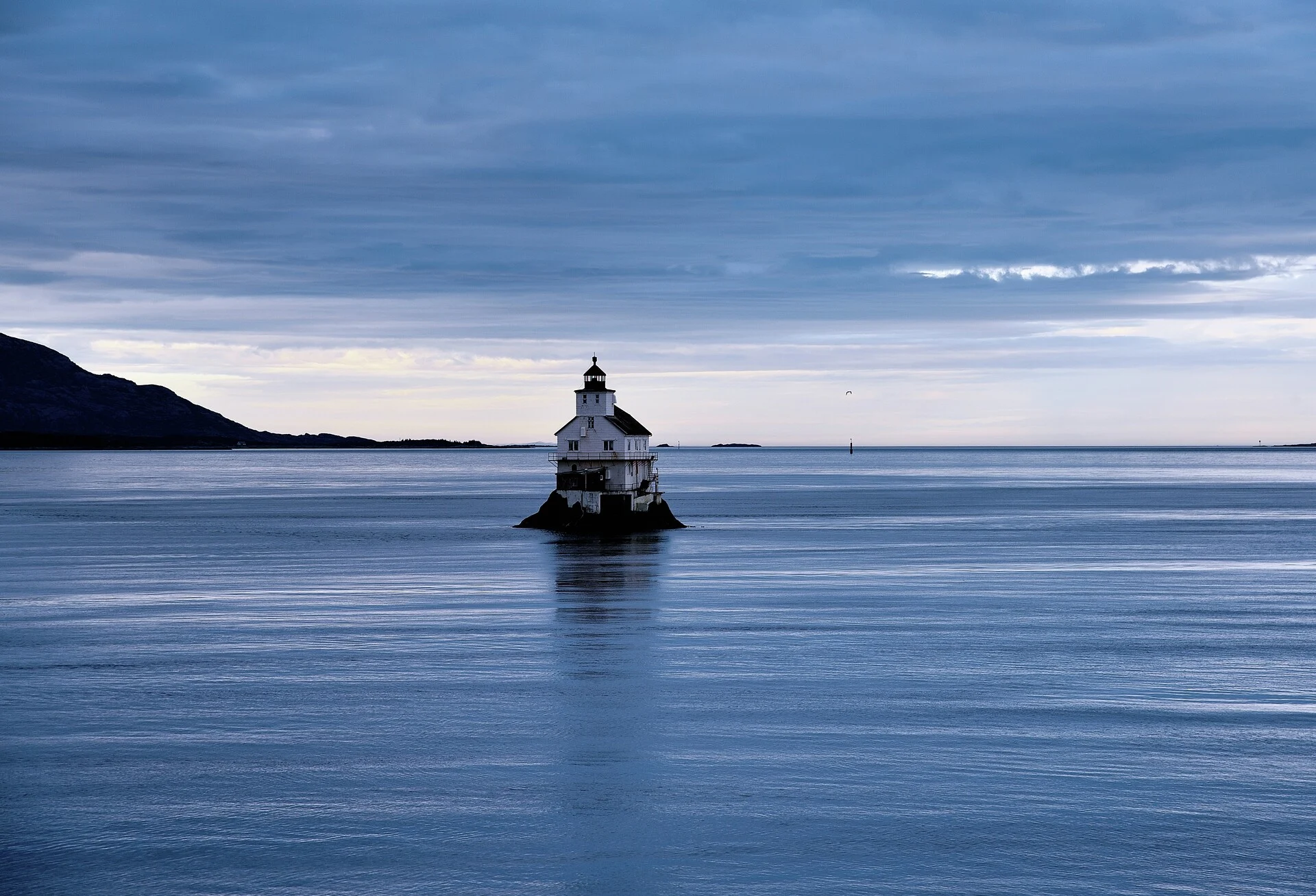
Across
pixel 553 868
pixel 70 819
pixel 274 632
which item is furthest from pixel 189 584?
pixel 553 868

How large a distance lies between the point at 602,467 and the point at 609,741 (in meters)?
57.6

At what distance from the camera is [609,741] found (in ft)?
77.3

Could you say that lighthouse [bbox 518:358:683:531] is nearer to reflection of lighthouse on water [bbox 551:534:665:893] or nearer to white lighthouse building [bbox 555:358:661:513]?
white lighthouse building [bbox 555:358:661:513]

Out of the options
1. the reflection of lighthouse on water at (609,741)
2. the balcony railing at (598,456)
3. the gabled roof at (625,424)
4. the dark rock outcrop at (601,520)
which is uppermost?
the gabled roof at (625,424)

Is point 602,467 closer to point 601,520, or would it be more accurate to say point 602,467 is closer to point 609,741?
point 601,520

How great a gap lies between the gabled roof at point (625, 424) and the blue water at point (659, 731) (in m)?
22.8

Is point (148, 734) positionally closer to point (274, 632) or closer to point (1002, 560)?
point (274, 632)

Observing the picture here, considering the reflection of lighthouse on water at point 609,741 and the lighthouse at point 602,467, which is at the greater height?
the lighthouse at point 602,467

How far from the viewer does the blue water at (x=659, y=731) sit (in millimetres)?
16906

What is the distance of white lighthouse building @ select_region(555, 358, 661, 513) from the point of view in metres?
79.2

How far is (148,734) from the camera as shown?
23.8m

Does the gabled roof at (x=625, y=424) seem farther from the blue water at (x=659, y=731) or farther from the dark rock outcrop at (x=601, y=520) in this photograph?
the blue water at (x=659, y=731)

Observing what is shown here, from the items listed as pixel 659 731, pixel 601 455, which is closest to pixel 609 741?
pixel 659 731

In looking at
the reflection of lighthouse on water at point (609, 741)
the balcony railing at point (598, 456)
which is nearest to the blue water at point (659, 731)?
the reflection of lighthouse on water at point (609, 741)
